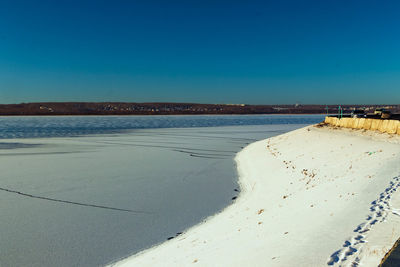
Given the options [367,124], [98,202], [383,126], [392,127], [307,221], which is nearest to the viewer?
[307,221]

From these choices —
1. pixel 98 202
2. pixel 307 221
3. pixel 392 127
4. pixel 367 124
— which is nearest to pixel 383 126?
pixel 392 127

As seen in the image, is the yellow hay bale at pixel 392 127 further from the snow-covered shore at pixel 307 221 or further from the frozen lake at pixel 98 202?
the frozen lake at pixel 98 202

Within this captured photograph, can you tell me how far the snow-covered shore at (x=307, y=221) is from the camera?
4586mm

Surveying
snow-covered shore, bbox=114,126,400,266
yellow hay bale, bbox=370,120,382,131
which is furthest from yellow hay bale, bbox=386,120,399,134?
snow-covered shore, bbox=114,126,400,266

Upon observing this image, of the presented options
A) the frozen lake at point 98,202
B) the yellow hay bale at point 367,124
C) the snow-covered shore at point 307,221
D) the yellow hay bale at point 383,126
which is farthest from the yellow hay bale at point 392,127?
the frozen lake at point 98,202

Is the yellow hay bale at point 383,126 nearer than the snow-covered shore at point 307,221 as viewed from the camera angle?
No

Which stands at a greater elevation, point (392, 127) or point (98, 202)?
point (392, 127)

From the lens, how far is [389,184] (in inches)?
299

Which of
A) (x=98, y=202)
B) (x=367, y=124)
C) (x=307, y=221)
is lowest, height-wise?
(x=98, y=202)

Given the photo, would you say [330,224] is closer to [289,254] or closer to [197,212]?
[289,254]

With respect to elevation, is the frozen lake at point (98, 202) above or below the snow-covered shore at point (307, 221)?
below

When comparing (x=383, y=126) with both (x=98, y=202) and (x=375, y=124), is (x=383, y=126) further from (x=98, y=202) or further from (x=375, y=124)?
(x=98, y=202)

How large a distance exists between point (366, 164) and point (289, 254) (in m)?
6.98

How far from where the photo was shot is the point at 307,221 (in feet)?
20.0
